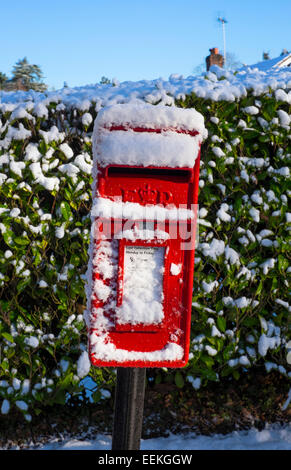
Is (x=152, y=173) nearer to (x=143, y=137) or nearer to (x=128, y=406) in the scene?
(x=143, y=137)

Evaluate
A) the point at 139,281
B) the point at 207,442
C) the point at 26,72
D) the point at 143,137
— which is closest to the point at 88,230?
the point at 139,281

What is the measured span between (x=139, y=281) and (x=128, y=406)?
1.77ft

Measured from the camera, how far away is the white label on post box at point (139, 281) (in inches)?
71.9

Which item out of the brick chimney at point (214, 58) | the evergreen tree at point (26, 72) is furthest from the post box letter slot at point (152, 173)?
the evergreen tree at point (26, 72)

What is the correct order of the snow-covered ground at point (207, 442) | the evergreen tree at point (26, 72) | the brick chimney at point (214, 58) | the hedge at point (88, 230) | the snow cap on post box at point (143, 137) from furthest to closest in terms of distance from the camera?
the evergreen tree at point (26, 72), the brick chimney at point (214, 58), the snow-covered ground at point (207, 442), the hedge at point (88, 230), the snow cap on post box at point (143, 137)

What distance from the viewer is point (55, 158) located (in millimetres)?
2910

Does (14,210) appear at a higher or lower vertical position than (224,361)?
higher

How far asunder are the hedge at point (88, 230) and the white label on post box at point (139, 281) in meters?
1.10

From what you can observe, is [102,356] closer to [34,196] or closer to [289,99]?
[34,196]

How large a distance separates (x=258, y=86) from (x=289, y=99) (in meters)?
0.22

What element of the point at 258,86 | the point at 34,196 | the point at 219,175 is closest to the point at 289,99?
the point at 258,86

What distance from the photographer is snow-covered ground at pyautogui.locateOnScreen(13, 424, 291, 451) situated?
2.98 meters

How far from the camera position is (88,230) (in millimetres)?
2893

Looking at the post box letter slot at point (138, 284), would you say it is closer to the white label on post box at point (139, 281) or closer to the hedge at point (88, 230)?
the white label on post box at point (139, 281)
